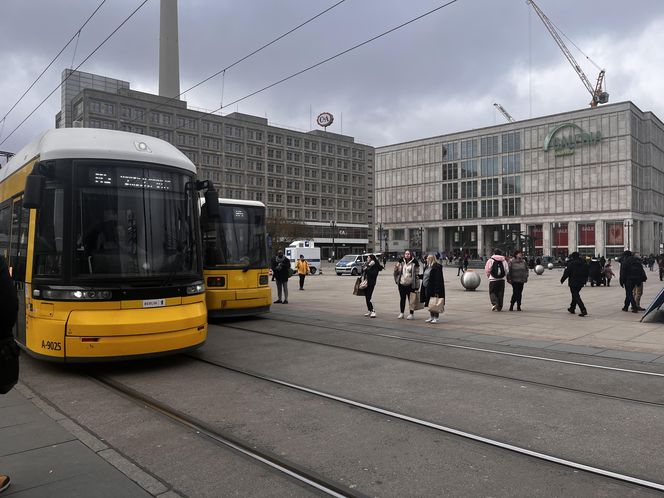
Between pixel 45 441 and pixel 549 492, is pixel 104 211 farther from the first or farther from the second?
pixel 549 492

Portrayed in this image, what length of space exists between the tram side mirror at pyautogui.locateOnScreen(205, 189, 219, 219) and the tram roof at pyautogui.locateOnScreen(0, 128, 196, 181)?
0.47 m

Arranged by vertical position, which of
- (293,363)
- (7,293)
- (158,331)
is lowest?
(293,363)

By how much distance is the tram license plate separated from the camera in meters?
7.06

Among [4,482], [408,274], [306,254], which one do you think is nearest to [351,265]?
[306,254]

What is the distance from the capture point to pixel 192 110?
9988cm

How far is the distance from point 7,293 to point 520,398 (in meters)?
5.22

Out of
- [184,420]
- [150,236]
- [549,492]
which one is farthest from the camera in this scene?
[150,236]

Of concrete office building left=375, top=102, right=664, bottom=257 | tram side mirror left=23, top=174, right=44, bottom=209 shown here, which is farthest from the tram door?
concrete office building left=375, top=102, right=664, bottom=257

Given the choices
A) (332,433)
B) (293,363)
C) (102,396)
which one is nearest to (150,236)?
(102,396)

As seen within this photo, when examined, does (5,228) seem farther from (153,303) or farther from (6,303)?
(6,303)

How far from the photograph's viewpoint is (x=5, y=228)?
9.09 meters

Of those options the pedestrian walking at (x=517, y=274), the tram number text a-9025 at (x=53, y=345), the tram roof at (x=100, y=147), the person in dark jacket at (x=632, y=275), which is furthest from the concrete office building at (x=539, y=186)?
the tram number text a-9025 at (x=53, y=345)

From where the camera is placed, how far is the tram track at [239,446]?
3.74m

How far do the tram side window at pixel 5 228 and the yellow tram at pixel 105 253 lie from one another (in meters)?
1.42
